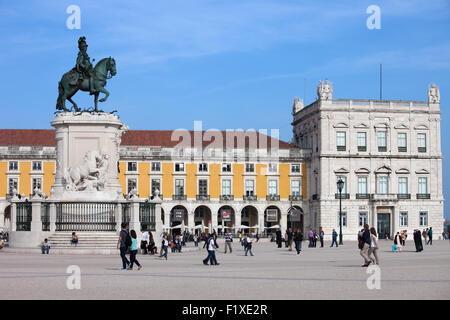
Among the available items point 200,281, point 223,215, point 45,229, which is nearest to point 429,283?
point 200,281

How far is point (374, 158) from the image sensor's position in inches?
2739

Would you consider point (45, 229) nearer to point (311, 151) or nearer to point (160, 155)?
point (160, 155)

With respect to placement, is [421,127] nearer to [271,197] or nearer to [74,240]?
[271,197]

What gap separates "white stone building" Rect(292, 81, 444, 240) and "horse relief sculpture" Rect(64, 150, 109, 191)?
128 ft

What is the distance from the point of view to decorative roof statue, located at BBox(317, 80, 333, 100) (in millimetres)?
68312

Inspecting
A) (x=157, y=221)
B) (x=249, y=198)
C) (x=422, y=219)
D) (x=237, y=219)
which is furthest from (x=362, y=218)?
(x=157, y=221)

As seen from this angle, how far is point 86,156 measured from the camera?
31516 mm

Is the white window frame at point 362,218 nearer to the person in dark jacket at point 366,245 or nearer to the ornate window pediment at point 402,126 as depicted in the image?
the ornate window pediment at point 402,126

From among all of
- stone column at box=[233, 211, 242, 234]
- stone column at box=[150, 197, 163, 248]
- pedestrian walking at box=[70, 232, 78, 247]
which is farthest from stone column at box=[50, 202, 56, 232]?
stone column at box=[233, 211, 242, 234]

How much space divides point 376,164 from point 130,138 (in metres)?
22.3

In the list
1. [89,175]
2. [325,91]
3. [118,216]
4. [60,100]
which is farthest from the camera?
[325,91]

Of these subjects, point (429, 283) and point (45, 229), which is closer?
point (429, 283)

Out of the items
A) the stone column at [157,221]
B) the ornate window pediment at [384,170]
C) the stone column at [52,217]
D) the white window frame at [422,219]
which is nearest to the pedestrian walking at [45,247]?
the stone column at [52,217]
